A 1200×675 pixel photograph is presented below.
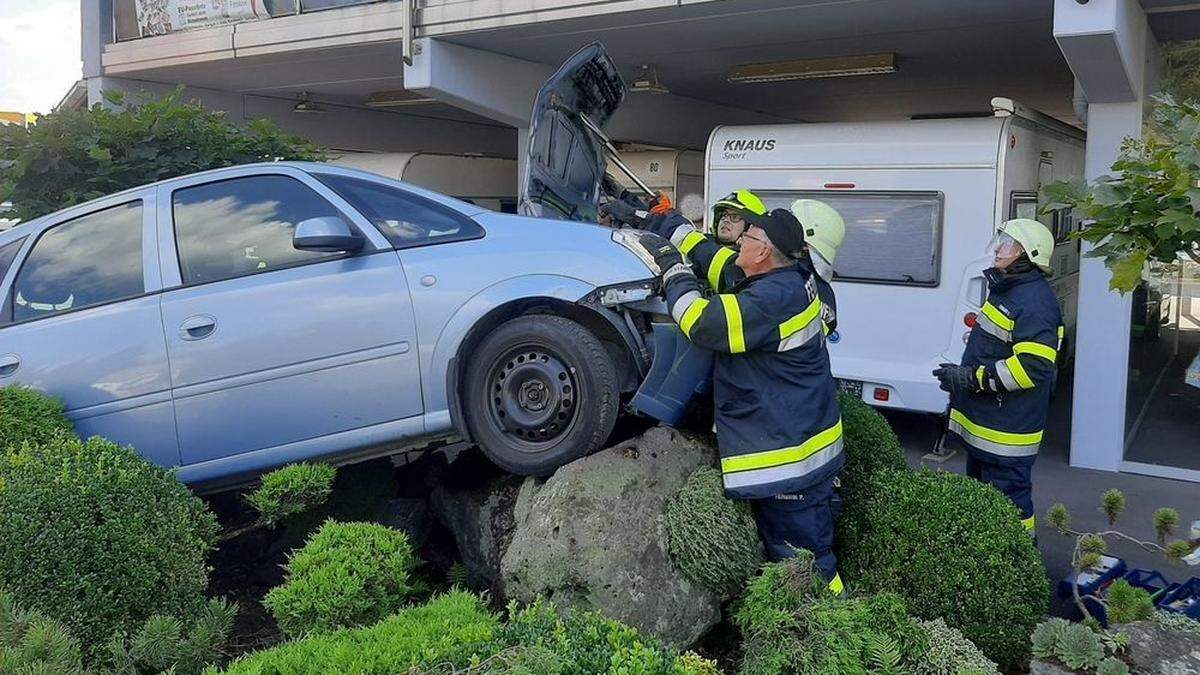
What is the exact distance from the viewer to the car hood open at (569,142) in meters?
4.87

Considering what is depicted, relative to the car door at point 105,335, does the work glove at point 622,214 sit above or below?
above

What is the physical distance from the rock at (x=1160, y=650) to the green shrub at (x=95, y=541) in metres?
3.32

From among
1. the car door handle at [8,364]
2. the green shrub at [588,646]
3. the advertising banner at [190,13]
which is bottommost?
the green shrub at [588,646]

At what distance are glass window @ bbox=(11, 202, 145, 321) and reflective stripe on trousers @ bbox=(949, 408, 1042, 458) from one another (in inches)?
163

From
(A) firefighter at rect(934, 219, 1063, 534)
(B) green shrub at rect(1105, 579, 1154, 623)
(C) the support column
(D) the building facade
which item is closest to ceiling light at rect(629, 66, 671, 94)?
(D) the building facade

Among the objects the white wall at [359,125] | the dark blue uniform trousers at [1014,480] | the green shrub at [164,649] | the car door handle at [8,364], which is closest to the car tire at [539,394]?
the green shrub at [164,649]

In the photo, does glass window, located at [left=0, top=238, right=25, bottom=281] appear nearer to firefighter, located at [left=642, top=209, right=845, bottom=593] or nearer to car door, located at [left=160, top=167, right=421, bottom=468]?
car door, located at [left=160, top=167, right=421, bottom=468]

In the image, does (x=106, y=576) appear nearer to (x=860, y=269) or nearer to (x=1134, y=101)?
(x=860, y=269)

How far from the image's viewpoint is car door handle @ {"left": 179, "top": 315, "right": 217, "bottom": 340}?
418 centimetres

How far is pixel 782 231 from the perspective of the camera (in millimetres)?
3826

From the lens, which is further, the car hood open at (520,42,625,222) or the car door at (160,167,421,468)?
the car hood open at (520,42,625,222)

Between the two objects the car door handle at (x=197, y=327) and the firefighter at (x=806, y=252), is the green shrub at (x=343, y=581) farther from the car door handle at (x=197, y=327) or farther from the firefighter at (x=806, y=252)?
the firefighter at (x=806, y=252)

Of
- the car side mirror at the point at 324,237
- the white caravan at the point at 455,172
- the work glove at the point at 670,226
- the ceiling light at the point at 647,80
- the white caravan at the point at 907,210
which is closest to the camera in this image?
the car side mirror at the point at 324,237

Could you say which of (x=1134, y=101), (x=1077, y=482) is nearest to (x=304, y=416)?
(x=1077, y=482)
